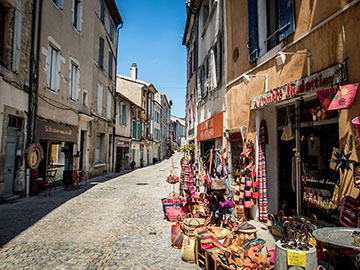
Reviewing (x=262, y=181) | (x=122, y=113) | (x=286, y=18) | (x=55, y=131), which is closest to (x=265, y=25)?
(x=286, y=18)

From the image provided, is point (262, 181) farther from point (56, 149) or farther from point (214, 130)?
point (56, 149)

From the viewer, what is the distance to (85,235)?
529 centimetres

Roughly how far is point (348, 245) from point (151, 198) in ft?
24.3

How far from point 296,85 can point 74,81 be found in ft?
37.1

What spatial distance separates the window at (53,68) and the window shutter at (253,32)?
8.17 meters

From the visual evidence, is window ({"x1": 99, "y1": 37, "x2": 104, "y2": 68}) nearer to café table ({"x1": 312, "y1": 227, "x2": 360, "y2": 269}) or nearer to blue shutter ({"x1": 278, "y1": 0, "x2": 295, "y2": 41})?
blue shutter ({"x1": 278, "y1": 0, "x2": 295, "y2": 41})

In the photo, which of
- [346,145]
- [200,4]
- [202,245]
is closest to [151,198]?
[202,245]

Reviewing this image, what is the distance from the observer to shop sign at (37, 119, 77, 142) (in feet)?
31.7

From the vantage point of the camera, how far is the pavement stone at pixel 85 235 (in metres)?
4.02

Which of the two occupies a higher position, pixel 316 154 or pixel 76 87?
pixel 76 87

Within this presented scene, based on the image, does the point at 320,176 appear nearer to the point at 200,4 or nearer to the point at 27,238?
the point at 27,238

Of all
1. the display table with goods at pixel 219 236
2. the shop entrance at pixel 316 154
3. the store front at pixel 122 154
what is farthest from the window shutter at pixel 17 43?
the store front at pixel 122 154

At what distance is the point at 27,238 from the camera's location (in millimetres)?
5023

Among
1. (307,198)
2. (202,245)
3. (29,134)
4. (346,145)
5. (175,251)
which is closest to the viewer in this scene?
(346,145)
